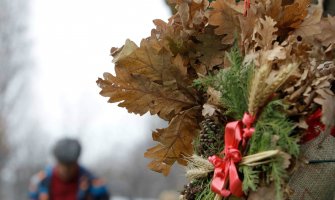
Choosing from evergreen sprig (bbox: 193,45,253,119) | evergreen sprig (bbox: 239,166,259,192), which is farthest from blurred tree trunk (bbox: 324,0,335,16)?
evergreen sprig (bbox: 239,166,259,192)

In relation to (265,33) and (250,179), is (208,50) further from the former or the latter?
(250,179)

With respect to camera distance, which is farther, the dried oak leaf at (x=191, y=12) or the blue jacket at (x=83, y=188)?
the blue jacket at (x=83, y=188)

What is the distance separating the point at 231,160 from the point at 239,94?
6.7 inches

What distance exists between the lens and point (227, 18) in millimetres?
1994

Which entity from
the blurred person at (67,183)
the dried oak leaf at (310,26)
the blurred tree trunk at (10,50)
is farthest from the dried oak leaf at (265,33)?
the blurred tree trunk at (10,50)

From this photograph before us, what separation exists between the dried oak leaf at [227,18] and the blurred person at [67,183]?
12.3 feet

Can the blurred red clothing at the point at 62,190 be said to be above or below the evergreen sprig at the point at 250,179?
above

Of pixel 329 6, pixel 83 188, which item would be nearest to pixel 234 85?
pixel 329 6

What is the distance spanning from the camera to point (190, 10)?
207cm

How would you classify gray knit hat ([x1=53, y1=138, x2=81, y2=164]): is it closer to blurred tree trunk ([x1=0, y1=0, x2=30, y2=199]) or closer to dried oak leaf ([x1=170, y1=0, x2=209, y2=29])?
dried oak leaf ([x1=170, y1=0, x2=209, y2=29])

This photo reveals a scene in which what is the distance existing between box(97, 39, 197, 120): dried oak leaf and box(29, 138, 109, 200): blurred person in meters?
3.61

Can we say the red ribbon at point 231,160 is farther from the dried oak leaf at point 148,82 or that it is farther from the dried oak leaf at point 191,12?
the dried oak leaf at point 191,12

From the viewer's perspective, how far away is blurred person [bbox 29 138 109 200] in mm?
5613

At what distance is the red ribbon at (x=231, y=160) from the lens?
177cm
